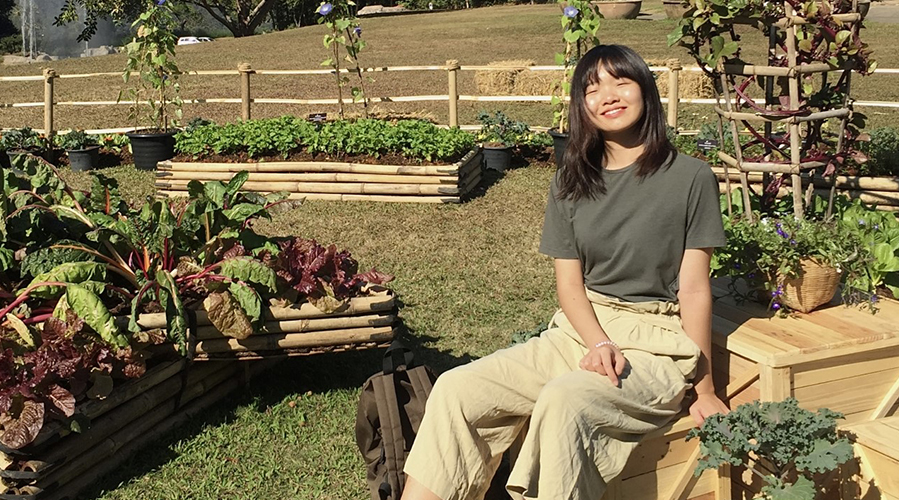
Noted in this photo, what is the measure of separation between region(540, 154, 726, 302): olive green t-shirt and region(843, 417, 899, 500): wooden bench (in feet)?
2.45

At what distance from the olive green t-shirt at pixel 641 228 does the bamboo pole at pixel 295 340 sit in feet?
3.79

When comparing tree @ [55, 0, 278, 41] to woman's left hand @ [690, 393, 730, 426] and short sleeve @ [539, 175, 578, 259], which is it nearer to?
short sleeve @ [539, 175, 578, 259]

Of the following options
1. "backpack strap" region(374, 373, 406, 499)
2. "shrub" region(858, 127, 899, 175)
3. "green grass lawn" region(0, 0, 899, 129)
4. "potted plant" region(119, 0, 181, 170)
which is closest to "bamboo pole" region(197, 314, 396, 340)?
"backpack strap" region(374, 373, 406, 499)

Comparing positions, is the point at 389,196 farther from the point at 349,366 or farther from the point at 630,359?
the point at 630,359

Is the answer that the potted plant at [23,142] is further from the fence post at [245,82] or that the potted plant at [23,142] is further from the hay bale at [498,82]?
the hay bale at [498,82]

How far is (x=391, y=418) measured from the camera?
3176 millimetres

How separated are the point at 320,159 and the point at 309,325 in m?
5.10

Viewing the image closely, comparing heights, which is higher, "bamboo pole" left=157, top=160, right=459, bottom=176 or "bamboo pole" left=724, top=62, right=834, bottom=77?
"bamboo pole" left=724, top=62, right=834, bottom=77

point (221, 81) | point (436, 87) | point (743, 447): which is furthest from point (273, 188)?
point (221, 81)

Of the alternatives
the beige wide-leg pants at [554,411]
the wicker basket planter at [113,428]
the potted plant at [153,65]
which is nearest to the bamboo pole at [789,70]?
the beige wide-leg pants at [554,411]

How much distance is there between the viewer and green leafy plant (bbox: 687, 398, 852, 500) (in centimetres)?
263

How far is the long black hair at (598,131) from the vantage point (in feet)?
9.96

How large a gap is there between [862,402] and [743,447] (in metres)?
0.88

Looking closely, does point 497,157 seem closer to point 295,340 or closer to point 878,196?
point 878,196
